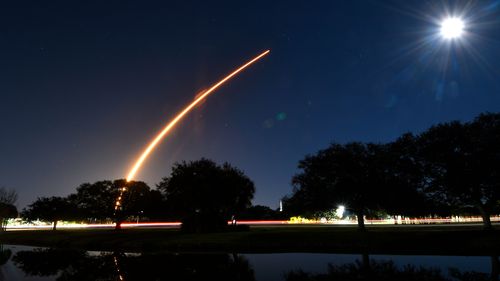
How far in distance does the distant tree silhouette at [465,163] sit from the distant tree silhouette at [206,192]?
30.6 metres

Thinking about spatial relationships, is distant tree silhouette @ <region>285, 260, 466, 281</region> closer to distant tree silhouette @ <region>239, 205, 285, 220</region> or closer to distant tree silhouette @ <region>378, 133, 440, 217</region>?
distant tree silhouette @ <region>378, 133, 440, 217</region>

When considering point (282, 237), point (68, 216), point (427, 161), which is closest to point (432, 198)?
point (427, 161)

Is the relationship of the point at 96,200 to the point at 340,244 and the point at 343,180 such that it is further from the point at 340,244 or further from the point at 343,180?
the point at 340,244

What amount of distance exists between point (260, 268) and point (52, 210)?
271 feet

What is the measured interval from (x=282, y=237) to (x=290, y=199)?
16.6 meters

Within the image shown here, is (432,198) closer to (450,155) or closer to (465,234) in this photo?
(450,155)

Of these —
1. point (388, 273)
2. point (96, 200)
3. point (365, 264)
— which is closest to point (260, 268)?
point (365, 264)

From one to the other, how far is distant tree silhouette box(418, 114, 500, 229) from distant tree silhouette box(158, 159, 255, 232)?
100ft

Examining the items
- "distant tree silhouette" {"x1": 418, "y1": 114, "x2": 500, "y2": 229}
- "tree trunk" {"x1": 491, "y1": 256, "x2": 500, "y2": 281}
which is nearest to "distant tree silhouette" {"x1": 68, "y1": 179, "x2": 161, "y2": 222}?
"distant tree silhouette" {"x1": 418, "y1": 114, "x2": 500, "y2": 229}

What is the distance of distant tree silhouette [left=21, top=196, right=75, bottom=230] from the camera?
95.4m

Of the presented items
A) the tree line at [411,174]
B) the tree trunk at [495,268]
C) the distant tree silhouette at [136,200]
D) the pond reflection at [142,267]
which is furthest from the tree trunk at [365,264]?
the distant tree silhouette at [136,200]

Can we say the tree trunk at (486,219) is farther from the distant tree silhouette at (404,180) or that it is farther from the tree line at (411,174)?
the distant tree silhouette at (404,180)

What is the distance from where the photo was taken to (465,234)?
3922 cm

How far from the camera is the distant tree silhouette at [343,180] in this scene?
53.9 m
